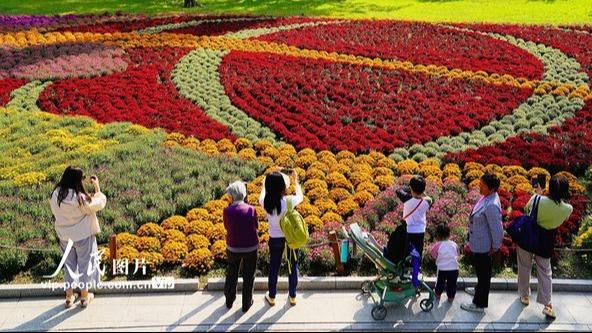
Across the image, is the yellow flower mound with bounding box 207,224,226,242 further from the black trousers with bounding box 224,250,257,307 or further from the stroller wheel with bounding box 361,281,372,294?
the stroller wheel with bounding box 361,281,372,294

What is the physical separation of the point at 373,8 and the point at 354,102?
1755 cm

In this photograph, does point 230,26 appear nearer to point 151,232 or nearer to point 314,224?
point 314,224

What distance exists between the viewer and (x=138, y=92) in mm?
17609

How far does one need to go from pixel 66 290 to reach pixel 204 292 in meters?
1.81

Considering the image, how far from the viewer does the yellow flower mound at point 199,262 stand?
9.73 meters

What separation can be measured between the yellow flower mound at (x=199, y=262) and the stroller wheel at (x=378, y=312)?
270 cm

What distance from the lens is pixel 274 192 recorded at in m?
8.24

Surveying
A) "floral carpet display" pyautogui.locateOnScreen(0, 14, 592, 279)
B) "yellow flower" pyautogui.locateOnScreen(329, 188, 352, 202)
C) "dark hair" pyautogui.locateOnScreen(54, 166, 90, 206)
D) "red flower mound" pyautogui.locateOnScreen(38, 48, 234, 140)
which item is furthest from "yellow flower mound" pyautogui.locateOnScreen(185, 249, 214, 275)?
"red flower mound" pyautogui.locateOnScreen(38, 48, 234, 140)

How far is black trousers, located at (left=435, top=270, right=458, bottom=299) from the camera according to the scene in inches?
343

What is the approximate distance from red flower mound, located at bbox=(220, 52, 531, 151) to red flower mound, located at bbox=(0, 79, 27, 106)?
5721mm

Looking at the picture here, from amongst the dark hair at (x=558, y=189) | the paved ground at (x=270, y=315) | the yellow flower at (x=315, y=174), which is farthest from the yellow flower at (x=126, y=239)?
the dark hair at (x=558, y=189)

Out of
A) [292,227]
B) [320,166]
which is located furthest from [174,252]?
[320,166]

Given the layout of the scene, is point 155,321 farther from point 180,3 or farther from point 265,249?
point 180,3

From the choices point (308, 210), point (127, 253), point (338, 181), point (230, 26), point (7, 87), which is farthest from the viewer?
point (230, 26)
